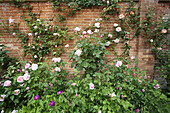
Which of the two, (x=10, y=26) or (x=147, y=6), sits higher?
(x=147, y=6)

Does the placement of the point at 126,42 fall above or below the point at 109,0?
below

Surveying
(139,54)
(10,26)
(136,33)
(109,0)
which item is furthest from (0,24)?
(139,54)

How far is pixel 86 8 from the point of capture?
240 centimetres

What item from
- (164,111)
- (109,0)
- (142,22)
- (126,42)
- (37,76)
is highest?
(109,0)

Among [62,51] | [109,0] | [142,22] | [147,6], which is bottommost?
[62,51]

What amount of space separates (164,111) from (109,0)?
97.3 inches

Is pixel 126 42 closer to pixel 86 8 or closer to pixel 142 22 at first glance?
pixel 142 22

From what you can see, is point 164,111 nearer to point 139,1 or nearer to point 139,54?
point 139,54

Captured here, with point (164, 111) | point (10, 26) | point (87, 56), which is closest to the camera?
point (164, 111)

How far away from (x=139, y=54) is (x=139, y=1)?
1.32 meters

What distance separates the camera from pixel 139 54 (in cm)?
238

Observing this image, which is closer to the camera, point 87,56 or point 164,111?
point 164,111

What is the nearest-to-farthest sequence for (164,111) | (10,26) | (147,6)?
1. (164,111)
2. (147,6)
3. (10,26)

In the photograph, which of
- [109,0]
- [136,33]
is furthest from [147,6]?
[109,0]
